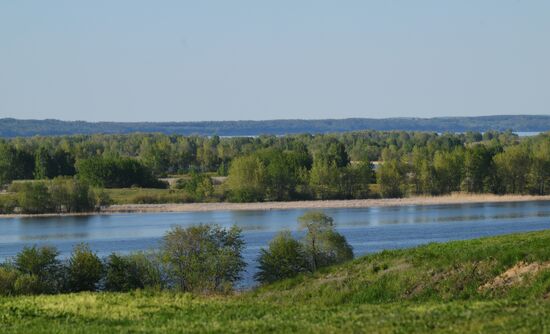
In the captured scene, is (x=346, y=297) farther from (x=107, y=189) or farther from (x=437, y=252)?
(x=107, y=189)

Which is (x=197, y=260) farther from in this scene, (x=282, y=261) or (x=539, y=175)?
(x=539, y=175)

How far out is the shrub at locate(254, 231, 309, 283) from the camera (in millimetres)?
39781

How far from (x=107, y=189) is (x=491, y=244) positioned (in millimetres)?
92863

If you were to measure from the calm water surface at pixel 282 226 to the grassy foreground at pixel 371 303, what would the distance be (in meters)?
19.5

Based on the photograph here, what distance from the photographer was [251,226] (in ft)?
242

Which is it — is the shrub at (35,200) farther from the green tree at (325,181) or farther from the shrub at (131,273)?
the shrub at (131,273)

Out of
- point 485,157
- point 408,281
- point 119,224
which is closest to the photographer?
point 408,281

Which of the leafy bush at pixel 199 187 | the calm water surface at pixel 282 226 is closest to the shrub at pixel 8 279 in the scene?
the calm water surface at pixel 282 226

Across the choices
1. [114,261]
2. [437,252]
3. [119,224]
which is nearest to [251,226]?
[119,224]

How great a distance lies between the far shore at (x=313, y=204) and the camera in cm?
9775

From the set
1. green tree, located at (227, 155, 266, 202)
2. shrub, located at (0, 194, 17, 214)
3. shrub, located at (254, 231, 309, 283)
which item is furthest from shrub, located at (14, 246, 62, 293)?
green tree, located at (227, 155, 266, 202)

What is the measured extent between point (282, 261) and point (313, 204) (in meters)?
61.7

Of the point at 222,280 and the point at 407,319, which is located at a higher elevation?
the point at 407,319

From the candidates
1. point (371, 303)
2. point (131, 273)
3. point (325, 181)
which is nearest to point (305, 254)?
point (131, 273)
